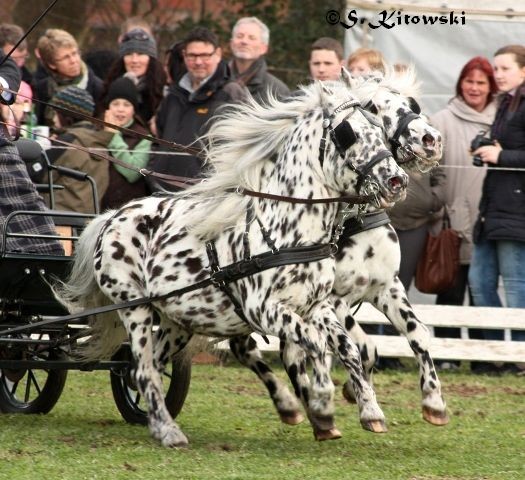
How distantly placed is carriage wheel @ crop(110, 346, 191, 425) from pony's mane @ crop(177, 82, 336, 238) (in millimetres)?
1176

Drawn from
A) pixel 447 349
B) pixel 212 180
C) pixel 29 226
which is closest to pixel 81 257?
pixel 29 226

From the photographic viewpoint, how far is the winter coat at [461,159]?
10.6 metres

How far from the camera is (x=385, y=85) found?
750cm

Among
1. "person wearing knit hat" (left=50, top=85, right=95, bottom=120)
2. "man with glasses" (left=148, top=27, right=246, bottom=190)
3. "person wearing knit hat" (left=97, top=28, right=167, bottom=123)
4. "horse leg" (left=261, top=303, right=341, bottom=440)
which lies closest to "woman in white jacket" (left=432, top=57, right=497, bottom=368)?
"man with glasses" (left=148, top=27, right=246, bottom=190)

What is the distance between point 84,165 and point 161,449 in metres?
3.97

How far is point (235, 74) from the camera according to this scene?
444 inches

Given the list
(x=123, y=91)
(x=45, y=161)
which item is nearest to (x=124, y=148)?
(x=123, y=91)

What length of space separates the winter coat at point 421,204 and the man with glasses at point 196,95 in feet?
4.76

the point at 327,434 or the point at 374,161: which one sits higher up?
the point at 374,161

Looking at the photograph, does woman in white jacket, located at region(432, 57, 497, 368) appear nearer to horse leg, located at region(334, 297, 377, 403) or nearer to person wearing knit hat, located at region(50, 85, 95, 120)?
person wearing knit hat, located at region(50, 85, 95, 120)

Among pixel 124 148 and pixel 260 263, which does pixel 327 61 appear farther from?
pixel 260 263

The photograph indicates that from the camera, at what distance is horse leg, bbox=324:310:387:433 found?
23.1ft

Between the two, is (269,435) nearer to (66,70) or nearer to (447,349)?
(447,349)

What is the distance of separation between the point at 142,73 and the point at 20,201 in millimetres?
3994
